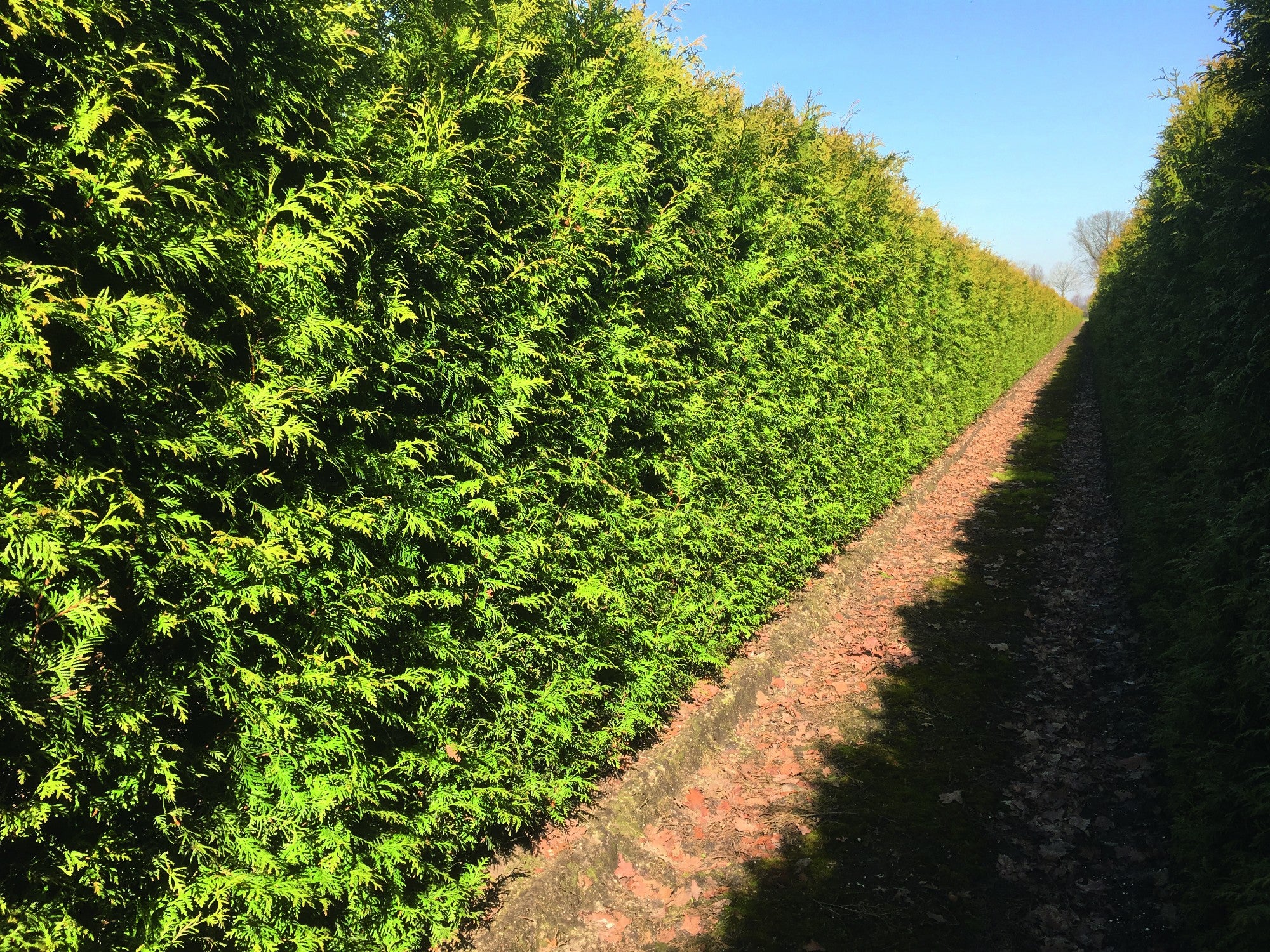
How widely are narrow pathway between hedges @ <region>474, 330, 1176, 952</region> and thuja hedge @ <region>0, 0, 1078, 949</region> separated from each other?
60 centimetres

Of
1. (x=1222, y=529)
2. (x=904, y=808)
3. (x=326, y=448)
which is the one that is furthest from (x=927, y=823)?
(x=326, y=448)

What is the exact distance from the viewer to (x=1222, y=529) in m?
4.04

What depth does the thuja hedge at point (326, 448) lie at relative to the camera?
1779mm

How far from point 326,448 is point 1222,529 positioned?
4994 mm

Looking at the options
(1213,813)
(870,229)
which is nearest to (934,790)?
(1213,813)

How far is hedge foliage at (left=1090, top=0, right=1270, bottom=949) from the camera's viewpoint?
317 cm

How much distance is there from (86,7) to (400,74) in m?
1.21

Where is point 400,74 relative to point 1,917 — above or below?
above

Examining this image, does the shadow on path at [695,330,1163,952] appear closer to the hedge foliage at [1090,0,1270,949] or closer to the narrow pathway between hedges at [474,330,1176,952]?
the narrow pathway between hedges at [474,330,1176,952]

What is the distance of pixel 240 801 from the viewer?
2227 millimetres

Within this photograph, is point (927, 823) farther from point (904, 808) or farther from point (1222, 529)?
point (1222, 529)

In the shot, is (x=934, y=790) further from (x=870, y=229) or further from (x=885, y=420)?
(x=870, y=229)

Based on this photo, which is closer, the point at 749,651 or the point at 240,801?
the point at 240,801

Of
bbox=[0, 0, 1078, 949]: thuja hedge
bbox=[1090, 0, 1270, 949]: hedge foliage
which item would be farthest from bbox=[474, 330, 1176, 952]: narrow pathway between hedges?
bbox=[0, 0, 1078, 949]: thuja hedge
